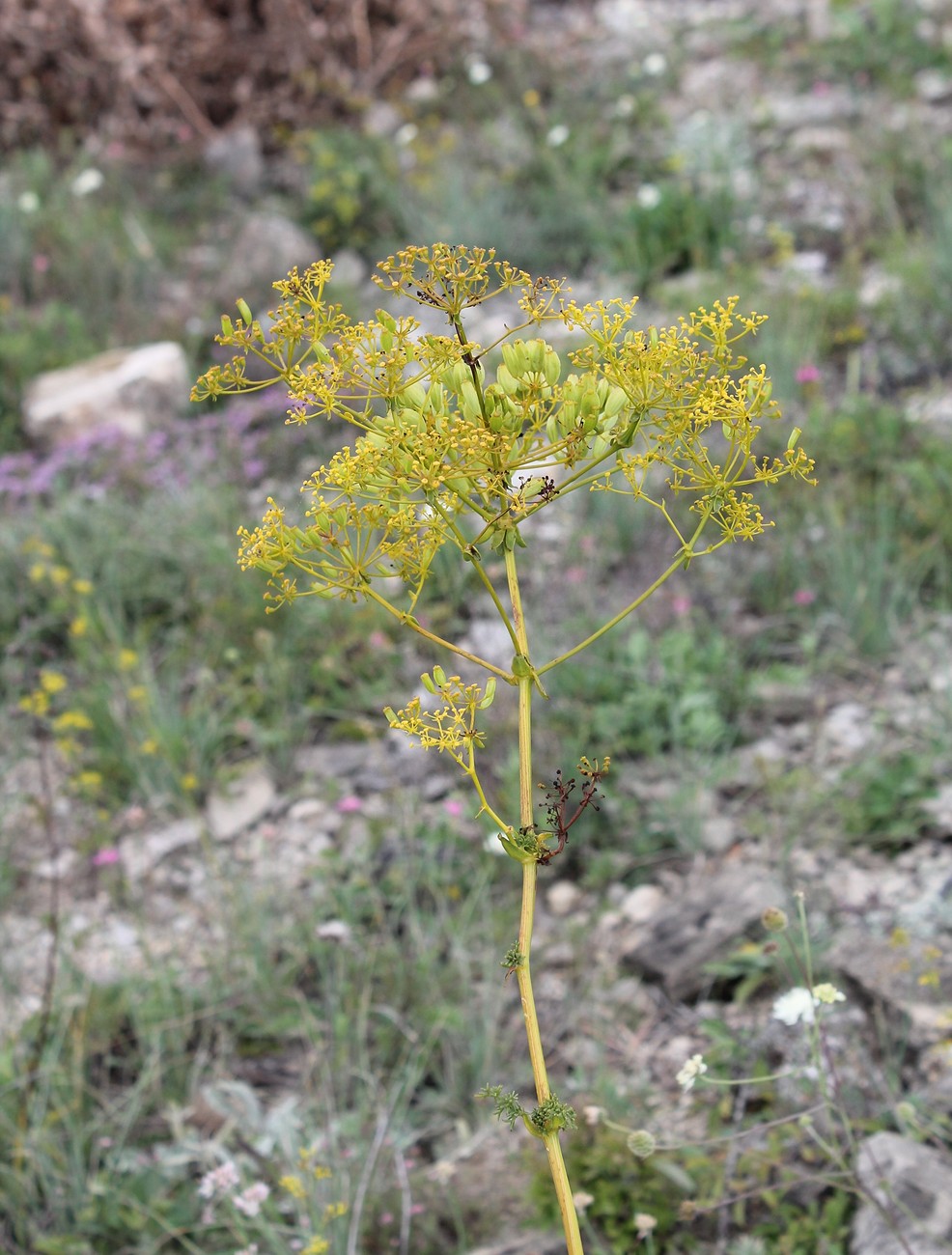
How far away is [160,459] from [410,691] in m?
1.97

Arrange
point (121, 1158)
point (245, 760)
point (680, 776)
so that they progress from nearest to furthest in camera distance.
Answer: point (121, 1158), point (680, 776), point (245, 760)

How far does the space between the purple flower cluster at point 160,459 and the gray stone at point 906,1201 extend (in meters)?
3.38

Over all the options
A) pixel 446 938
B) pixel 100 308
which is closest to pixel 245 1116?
pixel 446 938

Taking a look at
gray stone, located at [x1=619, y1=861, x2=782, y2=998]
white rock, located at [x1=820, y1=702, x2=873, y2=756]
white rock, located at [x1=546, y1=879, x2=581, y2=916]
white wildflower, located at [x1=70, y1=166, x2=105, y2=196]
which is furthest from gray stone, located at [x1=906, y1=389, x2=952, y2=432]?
white wildflower, located at [x1=70, y1=166, x2=105, y2=196]

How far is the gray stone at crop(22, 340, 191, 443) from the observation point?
5.10 metres

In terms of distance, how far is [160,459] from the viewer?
493 centimetres

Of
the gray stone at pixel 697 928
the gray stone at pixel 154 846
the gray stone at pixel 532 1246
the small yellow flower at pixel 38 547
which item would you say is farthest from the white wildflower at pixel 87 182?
the gray stone at pixel 532 1246

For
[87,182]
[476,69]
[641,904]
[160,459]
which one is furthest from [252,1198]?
[476,69]

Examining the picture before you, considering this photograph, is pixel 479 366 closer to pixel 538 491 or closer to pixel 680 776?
pixel 538 491

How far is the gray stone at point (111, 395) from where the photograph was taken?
5102 millimetres

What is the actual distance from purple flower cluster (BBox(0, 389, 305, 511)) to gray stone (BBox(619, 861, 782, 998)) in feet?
8.48

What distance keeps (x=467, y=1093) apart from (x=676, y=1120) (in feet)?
1.47

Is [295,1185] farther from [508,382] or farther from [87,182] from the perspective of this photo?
[87,182]

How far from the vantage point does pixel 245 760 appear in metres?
3.66
